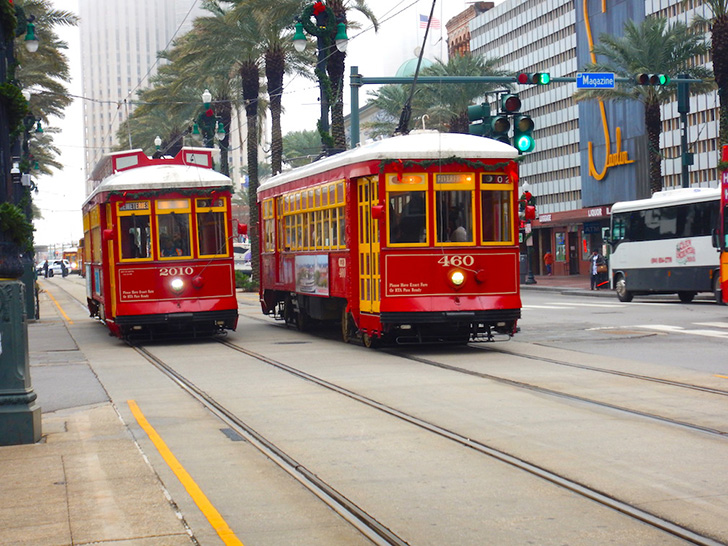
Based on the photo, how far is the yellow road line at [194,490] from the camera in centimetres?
670

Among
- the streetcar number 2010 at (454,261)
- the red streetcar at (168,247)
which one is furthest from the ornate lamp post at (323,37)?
the streetcar number 2010 at (454,261)

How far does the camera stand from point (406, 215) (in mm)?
17625

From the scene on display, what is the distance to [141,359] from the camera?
18625 mm

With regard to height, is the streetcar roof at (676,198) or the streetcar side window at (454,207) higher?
the streetcar roof at (676,198)

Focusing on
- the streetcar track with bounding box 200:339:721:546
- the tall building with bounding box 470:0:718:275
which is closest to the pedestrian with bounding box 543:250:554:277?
the tall building with bounding box 470:0:718:275

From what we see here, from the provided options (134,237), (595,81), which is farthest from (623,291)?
(134,237)

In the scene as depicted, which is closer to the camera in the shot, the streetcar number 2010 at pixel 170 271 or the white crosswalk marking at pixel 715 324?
the streetcar number 2010 at pixel 170 271

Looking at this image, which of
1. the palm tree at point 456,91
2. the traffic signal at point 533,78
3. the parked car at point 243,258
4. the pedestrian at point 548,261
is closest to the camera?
the traffic signal at point 533,78

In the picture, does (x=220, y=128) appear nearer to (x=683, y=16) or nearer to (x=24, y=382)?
(x=683, y=16)

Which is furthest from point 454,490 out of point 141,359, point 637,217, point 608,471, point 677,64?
point 677,64

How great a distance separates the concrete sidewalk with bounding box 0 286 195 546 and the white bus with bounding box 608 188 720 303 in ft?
76.3

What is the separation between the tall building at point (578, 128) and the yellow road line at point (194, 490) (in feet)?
166

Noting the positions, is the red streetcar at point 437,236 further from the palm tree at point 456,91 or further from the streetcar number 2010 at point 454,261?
the palm tree at point 456,91

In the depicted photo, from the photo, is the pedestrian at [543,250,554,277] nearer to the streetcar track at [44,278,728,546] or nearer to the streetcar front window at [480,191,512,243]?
the streetcar front window at [480,191,512,243]
